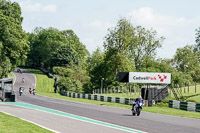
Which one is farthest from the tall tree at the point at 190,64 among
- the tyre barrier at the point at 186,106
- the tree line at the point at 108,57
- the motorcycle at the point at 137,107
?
the motorcycle at the point at 137,107

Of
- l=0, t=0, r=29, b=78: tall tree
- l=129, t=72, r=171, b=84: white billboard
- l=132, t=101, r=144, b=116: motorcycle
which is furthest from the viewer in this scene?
l=0, t=0, r=29, b=78: tall tree

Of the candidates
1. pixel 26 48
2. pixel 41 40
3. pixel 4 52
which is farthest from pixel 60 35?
pixel 4 52

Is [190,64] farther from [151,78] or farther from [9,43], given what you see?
[151,78]

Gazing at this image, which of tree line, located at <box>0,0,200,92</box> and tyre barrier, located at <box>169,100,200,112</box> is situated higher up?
tree line, located at <box>0,0,200,92</box>

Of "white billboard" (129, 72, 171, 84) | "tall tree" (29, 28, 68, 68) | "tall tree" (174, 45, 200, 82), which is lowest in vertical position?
"white billboard" (129, 72, 171, 84)

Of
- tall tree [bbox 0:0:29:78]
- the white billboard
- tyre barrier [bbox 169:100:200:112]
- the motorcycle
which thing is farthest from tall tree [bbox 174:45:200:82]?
the motorcycle

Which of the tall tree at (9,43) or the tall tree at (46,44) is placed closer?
the tall tree at (9,43)

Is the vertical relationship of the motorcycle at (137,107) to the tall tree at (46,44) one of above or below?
below

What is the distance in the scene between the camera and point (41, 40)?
131375 mm

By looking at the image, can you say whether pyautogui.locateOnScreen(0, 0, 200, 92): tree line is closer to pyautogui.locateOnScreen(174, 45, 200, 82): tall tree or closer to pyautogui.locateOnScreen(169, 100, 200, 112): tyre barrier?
pyautogui.locateOnScreen(174, 45, 200, 82): tall tree

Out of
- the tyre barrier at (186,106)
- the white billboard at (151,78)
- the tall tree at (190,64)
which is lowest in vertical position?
the tyre barrier at (186,106)

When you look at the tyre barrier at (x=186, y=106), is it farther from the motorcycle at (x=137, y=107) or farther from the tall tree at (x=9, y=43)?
the tall tree at (x=9, y=43)

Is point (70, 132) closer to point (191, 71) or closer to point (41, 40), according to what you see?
point (191, 71)

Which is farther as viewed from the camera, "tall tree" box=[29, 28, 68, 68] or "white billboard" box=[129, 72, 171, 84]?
"tall tree" box=[29, 28, 68, 68]
